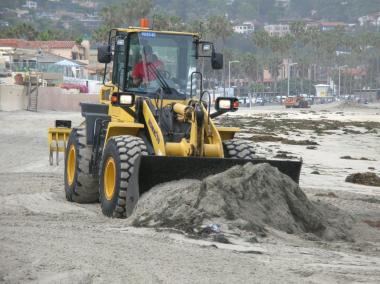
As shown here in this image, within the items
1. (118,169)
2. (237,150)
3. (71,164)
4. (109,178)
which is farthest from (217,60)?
(71,164)

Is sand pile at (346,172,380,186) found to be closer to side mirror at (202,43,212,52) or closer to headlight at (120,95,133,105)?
side mirror at (202,43,212,52)

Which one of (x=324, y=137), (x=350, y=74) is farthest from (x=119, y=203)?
(x=350, y=74)

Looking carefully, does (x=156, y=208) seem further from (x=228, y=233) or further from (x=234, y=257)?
(x=234, y=257)

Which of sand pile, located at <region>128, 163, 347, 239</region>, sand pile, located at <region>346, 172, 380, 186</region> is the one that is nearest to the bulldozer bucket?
sand pile, located at <region>128, 163, 347, 239</region>

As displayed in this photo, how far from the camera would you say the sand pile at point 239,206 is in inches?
373

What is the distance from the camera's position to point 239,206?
972 cm

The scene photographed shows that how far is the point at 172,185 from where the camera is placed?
428 inches

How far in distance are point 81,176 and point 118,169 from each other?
6.92 feet

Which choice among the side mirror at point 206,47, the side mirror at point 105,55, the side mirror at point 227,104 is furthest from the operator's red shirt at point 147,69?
the side mirror at point 227,104

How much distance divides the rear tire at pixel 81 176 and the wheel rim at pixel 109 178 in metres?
1.31

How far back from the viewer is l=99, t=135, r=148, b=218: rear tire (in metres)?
11.1

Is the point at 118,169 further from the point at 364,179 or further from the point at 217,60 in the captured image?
the point at 364,179

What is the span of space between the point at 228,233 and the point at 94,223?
210 centimetres

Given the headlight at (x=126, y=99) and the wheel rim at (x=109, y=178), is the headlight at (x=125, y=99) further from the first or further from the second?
the wheel rim at (x=109, y=178)
